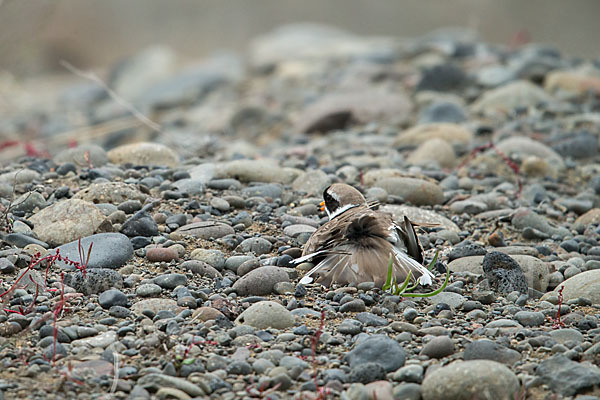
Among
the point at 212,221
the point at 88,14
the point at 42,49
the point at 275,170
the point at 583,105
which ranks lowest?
the point at 212,221

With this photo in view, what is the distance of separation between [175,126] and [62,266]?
6372 millimetres

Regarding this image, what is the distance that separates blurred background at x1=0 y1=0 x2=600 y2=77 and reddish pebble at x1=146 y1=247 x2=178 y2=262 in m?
11.0

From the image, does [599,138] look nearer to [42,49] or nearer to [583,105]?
[583,105]

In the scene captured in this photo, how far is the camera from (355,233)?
3.46 m

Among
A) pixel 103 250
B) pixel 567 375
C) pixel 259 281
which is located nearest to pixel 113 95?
pixel 103 250

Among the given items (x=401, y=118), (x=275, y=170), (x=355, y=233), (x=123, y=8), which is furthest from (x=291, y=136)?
(x=123, y=8)

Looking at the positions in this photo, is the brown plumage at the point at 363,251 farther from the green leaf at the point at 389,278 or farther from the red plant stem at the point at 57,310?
the red plant stem at the point at 57,310

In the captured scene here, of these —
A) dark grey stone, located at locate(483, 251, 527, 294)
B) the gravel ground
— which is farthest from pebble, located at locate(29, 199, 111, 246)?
dark grey stone, located at locate(483, 251, 527, 294)

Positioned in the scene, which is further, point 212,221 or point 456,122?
point 456,122

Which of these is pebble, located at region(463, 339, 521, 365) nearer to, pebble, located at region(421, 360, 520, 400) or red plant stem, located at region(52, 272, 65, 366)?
pebble, located at region(421, 360, 520, 400)

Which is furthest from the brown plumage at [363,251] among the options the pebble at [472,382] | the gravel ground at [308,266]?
the pebble at [472,382]

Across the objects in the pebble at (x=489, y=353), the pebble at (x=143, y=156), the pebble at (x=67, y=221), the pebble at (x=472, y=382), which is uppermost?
the pebble at (x=143, y=156)

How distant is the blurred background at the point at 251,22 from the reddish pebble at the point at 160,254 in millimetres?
11029

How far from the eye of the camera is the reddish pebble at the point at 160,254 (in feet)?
11.7
